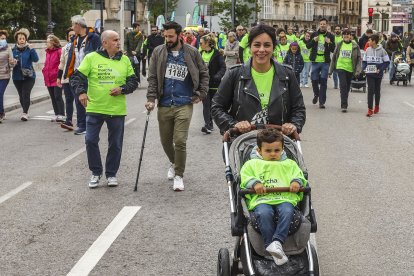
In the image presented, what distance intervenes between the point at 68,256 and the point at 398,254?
281 cm

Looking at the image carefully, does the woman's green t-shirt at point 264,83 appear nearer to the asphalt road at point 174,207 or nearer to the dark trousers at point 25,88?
the asphalt road at point 174,207

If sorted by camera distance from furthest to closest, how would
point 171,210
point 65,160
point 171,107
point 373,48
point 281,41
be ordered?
point 281,41 → point 373,48 → point 65,160 → point 171,107 → point 171,210

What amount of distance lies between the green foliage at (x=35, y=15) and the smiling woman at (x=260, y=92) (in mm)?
41175

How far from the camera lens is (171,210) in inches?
347

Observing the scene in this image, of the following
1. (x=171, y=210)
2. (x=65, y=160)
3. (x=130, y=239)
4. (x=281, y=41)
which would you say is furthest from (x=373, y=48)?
(x=130, y=239)

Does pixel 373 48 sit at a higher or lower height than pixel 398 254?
higher

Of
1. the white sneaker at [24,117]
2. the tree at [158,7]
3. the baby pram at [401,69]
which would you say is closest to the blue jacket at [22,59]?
the white sneaker at [24,117]

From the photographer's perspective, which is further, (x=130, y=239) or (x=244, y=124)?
(x=130, y=239)

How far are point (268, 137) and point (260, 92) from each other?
98 centimetres

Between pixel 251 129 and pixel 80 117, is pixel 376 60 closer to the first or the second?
pixel 80 117

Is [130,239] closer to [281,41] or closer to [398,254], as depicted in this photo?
[398,254]

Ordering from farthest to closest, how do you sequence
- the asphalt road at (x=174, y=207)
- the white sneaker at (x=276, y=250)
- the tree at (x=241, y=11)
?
the tree at (x=241, y=11) < the asphalt road at (x=174, y=207) < the white sneaker at (x=276, y=250)

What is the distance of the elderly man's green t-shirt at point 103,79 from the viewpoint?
10.1m

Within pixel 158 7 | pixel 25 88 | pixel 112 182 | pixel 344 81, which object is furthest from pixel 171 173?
pixel 158 7
